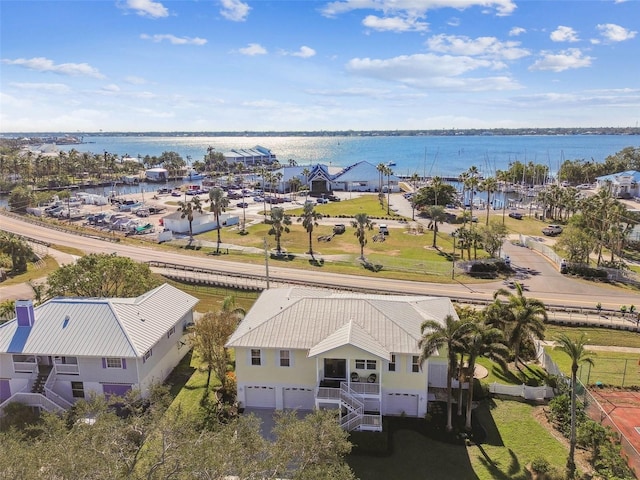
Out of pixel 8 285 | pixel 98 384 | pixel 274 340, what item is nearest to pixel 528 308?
pixel 274 340

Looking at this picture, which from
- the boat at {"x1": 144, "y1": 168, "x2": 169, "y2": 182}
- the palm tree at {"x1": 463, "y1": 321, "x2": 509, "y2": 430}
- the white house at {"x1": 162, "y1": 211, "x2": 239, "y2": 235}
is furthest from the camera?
the boat at {"x1": 144, "y1": 168, "x2": 169, "y2": 182}

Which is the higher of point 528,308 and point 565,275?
point 528,308

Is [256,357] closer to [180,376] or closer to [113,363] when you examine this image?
[180,376]

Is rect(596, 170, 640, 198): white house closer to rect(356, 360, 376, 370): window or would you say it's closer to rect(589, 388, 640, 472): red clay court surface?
rect(589, 388, 640, 472): red clay court surface

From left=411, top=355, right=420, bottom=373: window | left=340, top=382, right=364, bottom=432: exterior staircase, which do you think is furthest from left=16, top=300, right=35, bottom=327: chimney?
left=411, top=355, right=420, bottom=373: window

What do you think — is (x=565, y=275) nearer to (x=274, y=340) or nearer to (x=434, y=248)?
(x=434, y=248)

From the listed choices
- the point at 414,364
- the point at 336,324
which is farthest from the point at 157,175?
the point at 414,364

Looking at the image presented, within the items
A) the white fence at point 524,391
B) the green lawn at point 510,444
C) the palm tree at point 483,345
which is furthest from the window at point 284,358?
the white fence at point 524,391
